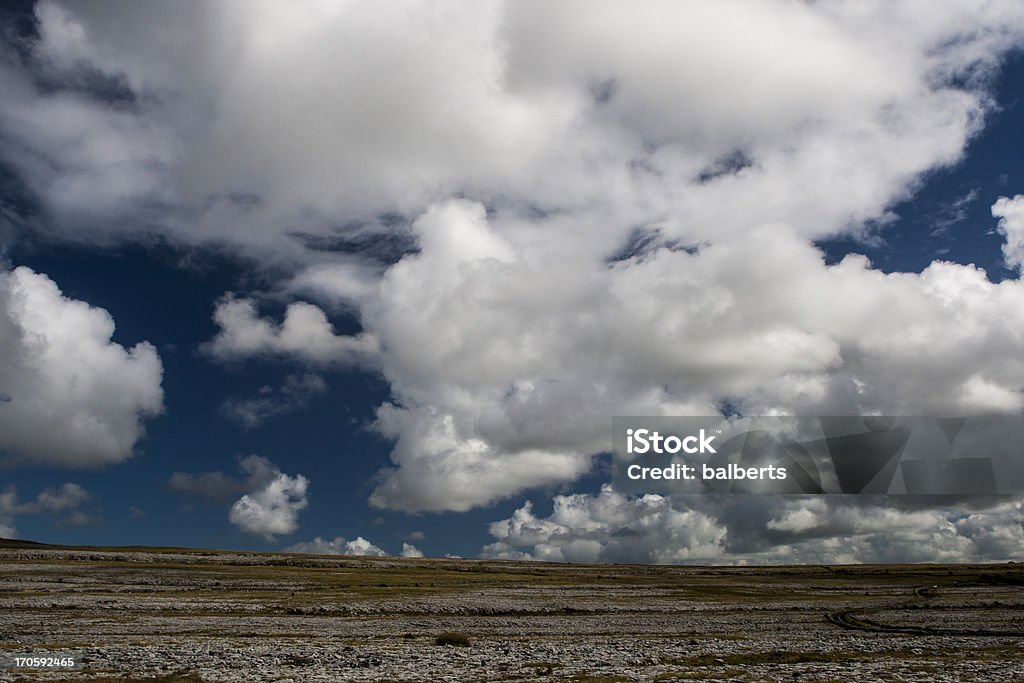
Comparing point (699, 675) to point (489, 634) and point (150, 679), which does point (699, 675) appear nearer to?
point (150, 679)

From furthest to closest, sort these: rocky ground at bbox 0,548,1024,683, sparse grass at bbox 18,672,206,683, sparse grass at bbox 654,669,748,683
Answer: rocky ground at bbox 0,548,1024,683 < sparse grass at bbox 654,669,748,683 < sparse grass at bbox 18,672,206,683

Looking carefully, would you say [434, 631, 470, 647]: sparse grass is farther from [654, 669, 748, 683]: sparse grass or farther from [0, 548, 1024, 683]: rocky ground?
[654, 669, 748, 683]: sparse grass

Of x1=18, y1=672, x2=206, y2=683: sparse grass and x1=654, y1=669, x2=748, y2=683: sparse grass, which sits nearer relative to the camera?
x1=18, y1=672, x2=206, y2=683: sparse grass

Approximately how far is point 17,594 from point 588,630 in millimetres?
73511

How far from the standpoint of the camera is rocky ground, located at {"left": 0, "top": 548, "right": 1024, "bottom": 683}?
114 ft

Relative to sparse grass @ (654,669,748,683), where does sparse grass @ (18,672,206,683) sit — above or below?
above

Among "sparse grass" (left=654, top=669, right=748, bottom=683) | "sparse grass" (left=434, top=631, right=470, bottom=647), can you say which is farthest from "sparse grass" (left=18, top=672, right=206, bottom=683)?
"sparse grass" (left=654, top=669, right=748, bottom=683)

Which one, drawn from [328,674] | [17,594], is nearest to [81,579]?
[17,594]

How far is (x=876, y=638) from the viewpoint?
2080 inches

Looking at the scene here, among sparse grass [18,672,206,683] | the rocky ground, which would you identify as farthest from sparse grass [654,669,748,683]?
sparse grass [18,672,206,683]

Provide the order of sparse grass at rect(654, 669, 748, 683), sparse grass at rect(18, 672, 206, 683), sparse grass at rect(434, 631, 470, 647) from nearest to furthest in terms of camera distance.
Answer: sparse grass at rect(18, 672, 206, 683) < sparse grass at rect(654, 669, 748, 683) < sparse grass at rect(434, 631, 470, 647)

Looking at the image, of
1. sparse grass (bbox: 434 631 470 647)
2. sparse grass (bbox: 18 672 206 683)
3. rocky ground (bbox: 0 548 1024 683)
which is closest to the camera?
sparse grass (bbox: 18 672 206 683)

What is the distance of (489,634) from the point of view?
2184 inches

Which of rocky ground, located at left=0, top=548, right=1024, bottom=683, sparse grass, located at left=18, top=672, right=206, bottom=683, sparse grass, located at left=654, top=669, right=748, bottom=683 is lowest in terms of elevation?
rocky ground, located at left=0, top=548, right=1024, bottom=683
